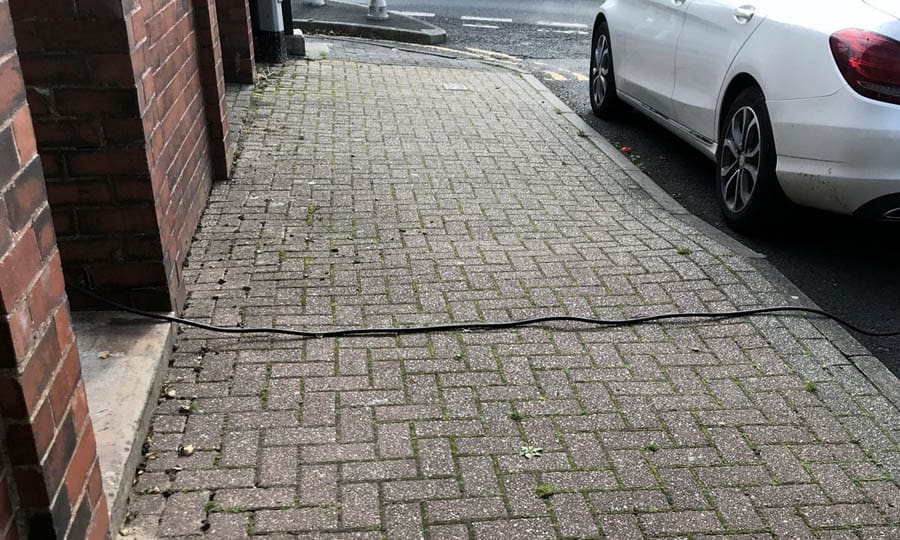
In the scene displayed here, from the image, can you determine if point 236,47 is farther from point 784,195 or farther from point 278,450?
point 278,450

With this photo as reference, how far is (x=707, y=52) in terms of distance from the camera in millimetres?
5555

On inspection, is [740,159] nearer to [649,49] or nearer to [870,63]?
[870,63]

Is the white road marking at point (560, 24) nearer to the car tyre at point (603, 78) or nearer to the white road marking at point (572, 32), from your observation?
the white road marking at point (572, 32)

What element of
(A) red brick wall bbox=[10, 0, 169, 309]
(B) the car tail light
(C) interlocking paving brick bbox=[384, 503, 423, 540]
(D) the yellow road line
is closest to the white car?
(B) the car tail light

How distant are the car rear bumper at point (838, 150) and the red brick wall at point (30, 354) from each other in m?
3.66

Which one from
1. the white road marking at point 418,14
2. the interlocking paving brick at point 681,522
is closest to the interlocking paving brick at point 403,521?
the interlocking paving brick at point 681,522

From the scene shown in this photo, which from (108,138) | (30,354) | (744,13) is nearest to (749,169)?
(744,13)

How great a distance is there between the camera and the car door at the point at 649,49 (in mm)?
6180

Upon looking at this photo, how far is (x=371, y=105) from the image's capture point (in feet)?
26.0

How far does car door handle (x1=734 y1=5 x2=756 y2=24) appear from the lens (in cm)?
506

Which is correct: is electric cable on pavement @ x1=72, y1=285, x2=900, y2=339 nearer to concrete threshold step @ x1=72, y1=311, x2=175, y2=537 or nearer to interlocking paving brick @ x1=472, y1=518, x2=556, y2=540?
concrete threshold step @ x1=72, y1=311, x2=175, y2=537

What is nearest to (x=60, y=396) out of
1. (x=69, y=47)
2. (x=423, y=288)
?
(x=69, y=47)

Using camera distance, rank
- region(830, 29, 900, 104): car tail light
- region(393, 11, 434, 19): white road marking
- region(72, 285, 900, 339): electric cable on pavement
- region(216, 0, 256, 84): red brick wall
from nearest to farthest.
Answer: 1. region(72, 285, 900, 339): electric cable on pavement
2. region(830, 29, 900, 104): car tail light
3. region(216, 0, 256, 84): red brick wall
4. region(393, 11, 434, 19): white road marking

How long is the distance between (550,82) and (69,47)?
7.82m
